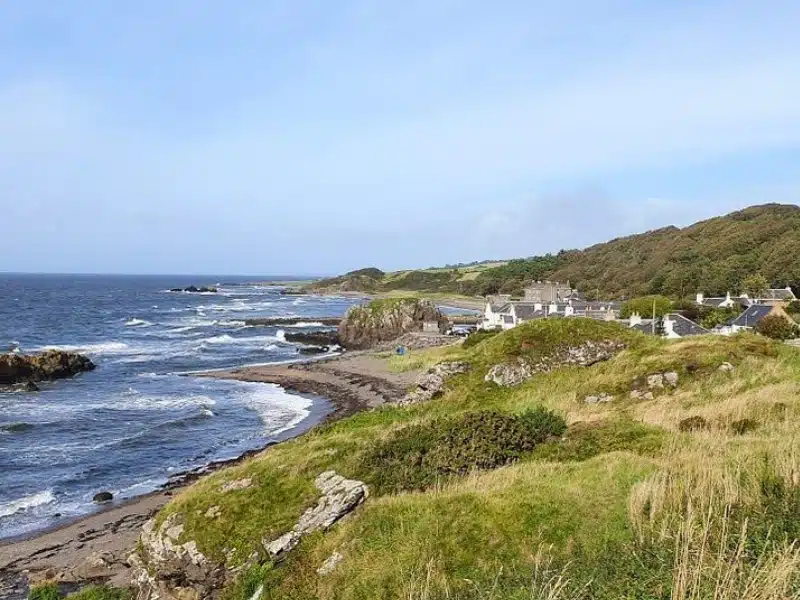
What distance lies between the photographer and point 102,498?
93.6 feet

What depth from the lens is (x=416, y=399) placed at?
1186 inches

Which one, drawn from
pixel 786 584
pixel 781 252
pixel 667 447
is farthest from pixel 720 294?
pixel 786 584

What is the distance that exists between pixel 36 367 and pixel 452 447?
57.1 metres

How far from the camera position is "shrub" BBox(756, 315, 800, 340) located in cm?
4291

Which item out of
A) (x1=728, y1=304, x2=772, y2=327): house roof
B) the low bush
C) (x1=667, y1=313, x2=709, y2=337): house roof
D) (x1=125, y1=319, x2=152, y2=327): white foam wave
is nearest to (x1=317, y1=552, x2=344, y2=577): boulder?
the low bush

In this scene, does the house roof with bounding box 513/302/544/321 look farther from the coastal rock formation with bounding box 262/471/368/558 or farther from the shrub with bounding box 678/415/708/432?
the coastal rock formation with bounding box 262/471/368/558

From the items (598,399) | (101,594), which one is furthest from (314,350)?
(101,594)

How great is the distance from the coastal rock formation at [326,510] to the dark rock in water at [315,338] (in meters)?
74.1

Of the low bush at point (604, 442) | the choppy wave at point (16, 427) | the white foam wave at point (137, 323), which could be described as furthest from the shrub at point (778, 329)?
the white foam wave at point (137, 323)

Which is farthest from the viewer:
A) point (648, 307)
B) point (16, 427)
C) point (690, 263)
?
point (690, 263)

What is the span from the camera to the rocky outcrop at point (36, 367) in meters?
59.0

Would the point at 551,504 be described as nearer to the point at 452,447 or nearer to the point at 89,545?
the point at 452,447

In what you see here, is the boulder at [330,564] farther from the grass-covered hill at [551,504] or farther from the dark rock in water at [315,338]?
the dark rock in water at [315,338]

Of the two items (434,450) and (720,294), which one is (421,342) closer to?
(720,294)
